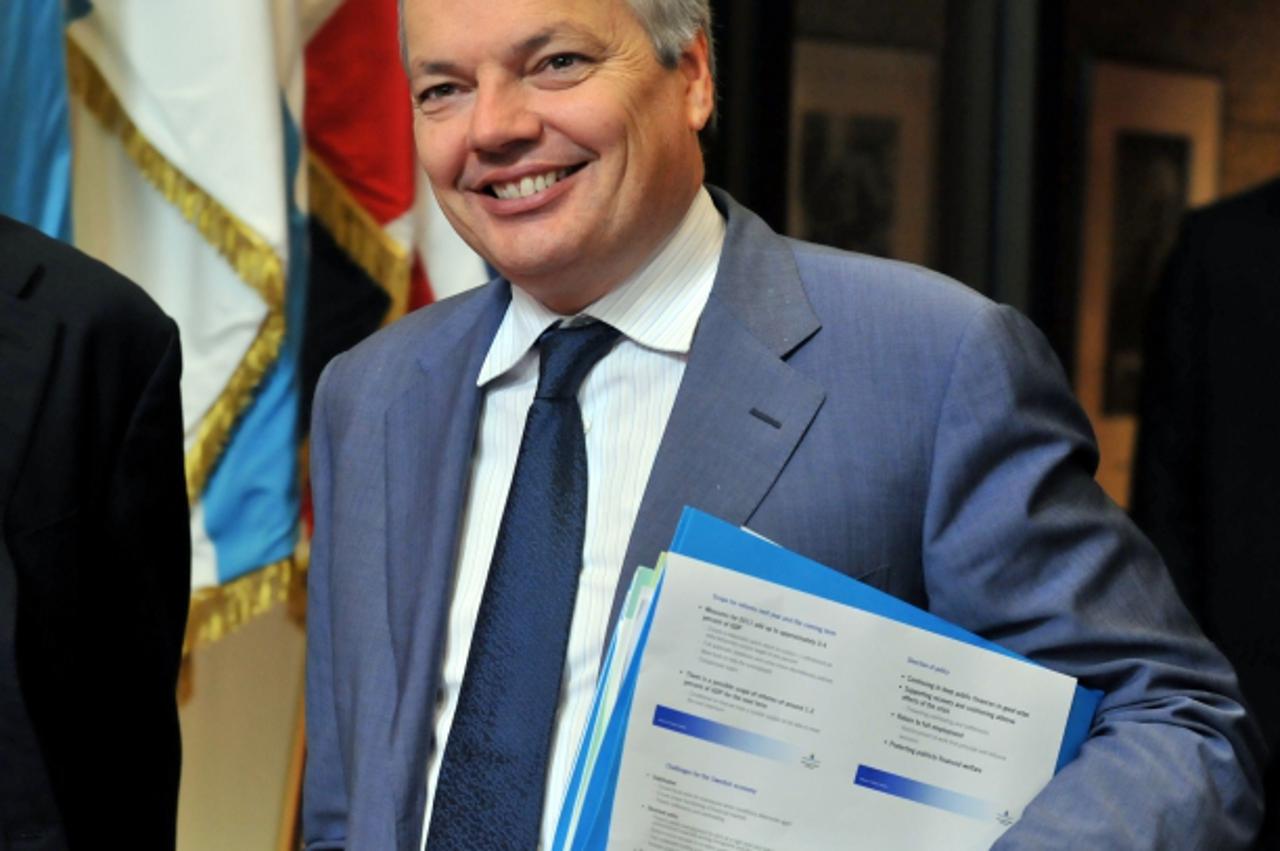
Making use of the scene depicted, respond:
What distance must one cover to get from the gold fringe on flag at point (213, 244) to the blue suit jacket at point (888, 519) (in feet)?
→ 3.24

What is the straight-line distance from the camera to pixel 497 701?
1.64m

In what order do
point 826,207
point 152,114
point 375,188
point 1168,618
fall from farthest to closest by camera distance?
point 826,207 < point 375,188 < point 152,114 < point 1168,618

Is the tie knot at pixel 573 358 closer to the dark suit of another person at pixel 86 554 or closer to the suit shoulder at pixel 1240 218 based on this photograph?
the dark suit of another person at pixel 86 554

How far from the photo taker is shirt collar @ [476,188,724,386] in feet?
5.65

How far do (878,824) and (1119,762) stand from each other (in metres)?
0.20

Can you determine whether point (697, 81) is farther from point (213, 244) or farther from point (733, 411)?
point (213, 244)

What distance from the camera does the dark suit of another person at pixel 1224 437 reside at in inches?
110

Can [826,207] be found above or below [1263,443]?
above

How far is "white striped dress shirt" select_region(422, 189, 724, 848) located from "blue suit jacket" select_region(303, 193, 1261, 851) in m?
0.02

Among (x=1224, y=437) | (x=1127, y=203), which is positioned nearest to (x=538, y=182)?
(x=1224, y=437)

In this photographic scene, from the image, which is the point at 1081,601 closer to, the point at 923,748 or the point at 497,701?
the point at 923,748

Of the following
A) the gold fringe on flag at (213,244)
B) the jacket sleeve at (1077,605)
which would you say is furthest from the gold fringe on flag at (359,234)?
the jacket sleeve at (1077,605)

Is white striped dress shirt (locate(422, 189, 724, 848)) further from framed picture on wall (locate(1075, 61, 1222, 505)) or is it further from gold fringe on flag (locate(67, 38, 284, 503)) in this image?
framed picture on wall (locate(1075, 61, 1222, 505))

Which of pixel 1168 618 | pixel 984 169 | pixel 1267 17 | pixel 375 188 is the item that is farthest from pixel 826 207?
pixel 1168 618
